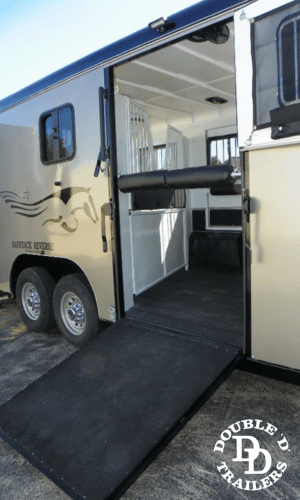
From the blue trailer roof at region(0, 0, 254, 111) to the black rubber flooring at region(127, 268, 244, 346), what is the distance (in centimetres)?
224

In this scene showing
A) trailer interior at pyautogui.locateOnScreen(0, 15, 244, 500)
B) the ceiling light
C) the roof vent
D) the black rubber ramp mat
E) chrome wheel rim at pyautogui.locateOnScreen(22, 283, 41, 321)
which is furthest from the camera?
the ceiling light

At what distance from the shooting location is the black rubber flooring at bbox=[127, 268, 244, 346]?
3062mm

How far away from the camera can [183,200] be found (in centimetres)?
548

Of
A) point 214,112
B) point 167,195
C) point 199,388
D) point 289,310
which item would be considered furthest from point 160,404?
point 214,112

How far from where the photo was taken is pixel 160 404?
229 cm

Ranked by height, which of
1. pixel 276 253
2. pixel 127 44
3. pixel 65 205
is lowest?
pixel 276 253

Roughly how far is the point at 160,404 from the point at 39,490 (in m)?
0.82

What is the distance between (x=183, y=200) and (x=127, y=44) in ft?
9.03

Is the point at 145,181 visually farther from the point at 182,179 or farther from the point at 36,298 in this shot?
the point at 36,298

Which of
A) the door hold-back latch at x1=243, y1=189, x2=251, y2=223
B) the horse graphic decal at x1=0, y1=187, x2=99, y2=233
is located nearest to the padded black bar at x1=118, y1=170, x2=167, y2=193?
the horse graphic decal at x1=0, y1=187, x2=99, y2=233

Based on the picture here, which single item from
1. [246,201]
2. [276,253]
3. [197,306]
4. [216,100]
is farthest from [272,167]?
[216,100]

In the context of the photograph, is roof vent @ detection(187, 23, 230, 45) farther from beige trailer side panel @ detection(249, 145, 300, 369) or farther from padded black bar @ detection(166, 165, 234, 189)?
beige trailer side panel @ detection(249, 145, 300, 369)

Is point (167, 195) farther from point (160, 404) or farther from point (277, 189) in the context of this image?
point (160, 404)

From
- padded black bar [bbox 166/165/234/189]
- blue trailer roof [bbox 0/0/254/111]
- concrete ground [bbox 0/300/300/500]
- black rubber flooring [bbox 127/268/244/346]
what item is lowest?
concrete ground [bbox 0/300/300/500]
